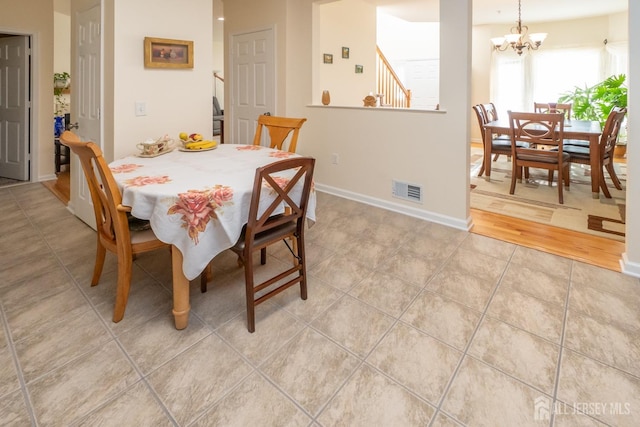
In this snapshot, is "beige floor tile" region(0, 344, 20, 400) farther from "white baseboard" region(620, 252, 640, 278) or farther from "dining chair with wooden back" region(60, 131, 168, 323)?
"white baseboard" region(620, 252, 640, 278)

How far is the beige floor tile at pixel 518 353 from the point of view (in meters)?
1.53

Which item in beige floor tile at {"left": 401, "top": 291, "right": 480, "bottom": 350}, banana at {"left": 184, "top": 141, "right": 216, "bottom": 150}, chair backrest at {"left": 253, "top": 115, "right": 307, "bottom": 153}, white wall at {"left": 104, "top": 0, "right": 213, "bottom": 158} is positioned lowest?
beige floor tile at {"left": 401, "top": 291, "right": 480, "bottom": 350}

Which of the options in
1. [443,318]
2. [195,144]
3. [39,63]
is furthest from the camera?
[39,63]

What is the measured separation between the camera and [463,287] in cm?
225

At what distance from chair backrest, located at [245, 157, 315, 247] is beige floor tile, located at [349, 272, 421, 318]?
0.59 meters

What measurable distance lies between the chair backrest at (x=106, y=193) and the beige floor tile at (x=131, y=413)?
2.42ft

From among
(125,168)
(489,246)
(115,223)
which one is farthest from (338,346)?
(489,246)

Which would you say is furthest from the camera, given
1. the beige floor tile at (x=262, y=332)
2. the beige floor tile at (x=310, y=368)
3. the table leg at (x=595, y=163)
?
the table leg at (x=595, y=163)

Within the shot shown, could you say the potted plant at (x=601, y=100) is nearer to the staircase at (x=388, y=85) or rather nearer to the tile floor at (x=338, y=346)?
the staircase at (x=388, y=85)

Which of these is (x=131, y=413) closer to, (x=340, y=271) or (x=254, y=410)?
(x=254, y=410)

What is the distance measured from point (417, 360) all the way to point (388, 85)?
5.51 metres

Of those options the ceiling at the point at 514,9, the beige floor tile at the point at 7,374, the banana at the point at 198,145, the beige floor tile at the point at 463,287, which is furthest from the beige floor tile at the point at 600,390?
the ceiling at the point at 514,9

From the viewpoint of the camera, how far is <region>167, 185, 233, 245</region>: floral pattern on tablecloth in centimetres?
161

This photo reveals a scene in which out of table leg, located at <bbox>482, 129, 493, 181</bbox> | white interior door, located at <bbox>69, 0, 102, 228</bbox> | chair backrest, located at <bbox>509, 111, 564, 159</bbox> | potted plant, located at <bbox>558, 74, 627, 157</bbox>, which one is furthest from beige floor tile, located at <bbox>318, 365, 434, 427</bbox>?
potted plant, located at <bbox>558, 74, 627, 157</bbox>
